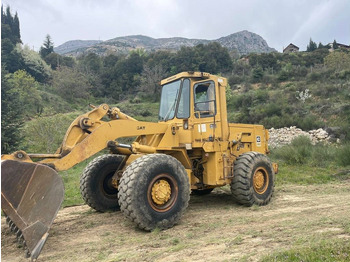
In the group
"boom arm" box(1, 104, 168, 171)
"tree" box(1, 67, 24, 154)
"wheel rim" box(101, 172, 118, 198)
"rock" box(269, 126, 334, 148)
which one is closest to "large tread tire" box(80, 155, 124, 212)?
"wheel rim" box(101, 172, 118, 198)

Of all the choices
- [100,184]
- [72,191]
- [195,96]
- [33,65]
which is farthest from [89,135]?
[33,65]

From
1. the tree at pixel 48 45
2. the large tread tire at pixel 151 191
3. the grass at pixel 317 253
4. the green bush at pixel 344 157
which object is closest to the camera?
the grass at pixel 317 253

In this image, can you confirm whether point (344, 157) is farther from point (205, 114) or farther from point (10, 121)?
point (10, 121)

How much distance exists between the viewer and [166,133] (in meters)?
6.14

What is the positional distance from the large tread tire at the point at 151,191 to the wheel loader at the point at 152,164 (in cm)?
2

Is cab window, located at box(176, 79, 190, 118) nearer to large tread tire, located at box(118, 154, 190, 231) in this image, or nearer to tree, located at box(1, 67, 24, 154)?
large tread tire, located at box(118, 154, 190, 231)

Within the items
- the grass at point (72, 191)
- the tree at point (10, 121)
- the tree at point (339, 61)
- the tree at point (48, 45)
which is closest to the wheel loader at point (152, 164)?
the grass at point (72, 191)

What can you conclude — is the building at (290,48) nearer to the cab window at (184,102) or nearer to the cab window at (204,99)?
the cab window at (204,99)

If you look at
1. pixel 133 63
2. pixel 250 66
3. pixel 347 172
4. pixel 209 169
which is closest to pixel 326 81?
pixel 250 66

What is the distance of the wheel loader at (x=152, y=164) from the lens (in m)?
4.10

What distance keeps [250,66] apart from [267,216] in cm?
4485

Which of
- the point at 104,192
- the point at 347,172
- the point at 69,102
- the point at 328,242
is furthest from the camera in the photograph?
the point at 69,102

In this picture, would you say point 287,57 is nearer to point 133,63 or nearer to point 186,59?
point 186,59

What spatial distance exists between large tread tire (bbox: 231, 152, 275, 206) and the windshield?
5.83 feet
